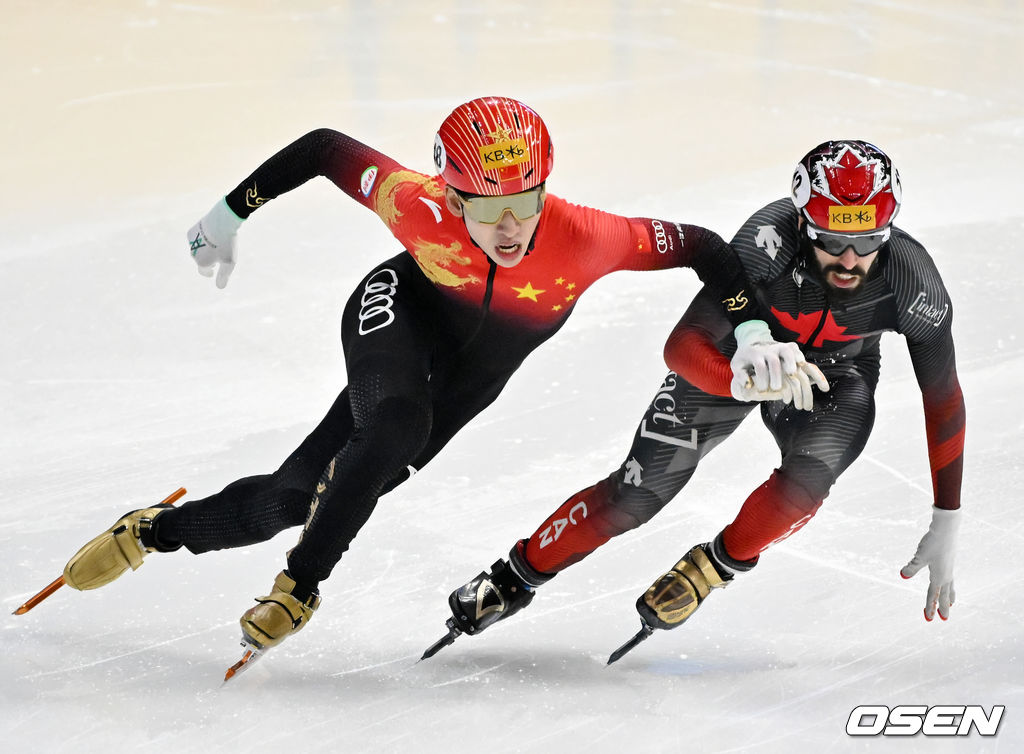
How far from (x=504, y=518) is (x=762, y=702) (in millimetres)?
1136

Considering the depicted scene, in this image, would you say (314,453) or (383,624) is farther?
(383,624)

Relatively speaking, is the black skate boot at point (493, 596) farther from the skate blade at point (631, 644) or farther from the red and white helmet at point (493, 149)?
the red and white helmet at point (493, 149)

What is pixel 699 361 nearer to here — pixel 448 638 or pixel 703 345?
pixel 703 345

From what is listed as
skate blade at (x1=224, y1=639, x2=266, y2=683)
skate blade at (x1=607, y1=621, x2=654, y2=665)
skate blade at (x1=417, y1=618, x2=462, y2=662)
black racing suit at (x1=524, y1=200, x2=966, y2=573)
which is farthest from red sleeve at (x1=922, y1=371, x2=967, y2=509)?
skate blade at (x1=224, y1=639, x2=266, y2=683)

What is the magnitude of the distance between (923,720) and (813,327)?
3.26ft

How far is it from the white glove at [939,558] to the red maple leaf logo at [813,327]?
0.53 m

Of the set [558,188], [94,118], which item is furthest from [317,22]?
[558,188]

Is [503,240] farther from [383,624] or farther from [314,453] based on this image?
[383,624]

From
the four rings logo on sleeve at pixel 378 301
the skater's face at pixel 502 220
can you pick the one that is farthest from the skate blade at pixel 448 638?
the skater's face at pixel 502 220

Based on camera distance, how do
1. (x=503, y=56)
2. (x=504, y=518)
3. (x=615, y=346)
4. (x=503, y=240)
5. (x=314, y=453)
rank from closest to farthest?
(x=503, y=240), (x=314, y=453), (x=504, y=518), (x=615, y=346), (x=503, y=56)

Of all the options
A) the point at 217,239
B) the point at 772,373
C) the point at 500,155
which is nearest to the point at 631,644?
the point at 772,373

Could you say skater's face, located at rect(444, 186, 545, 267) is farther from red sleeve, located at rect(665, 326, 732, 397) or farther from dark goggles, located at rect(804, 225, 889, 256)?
dark goggles, located at rect(804, 225, 889, 256)

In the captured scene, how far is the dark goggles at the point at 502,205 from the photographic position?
122 inches

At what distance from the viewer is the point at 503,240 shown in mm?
3176
